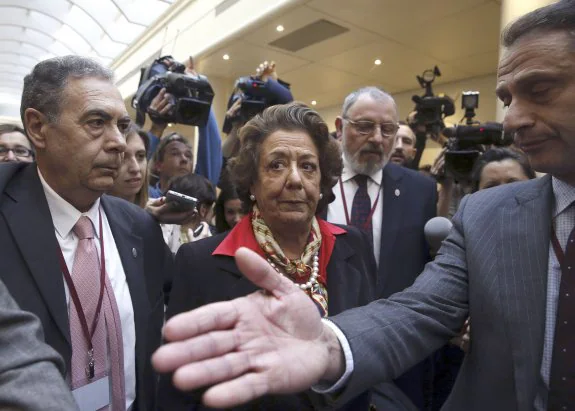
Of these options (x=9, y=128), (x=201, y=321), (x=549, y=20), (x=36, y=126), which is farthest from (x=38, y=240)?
(x=549, y=20)

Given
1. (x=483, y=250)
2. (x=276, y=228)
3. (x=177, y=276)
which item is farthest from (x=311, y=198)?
(x=483, y=250)

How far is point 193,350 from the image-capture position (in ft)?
2.71

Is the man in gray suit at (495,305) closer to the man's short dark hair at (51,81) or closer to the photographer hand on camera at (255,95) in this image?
the man's short dark hair at (51,81)

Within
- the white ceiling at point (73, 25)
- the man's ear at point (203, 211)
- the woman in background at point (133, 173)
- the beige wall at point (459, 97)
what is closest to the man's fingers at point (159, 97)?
the woman in background at point (133, 173)

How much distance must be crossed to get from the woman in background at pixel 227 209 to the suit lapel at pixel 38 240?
168cm

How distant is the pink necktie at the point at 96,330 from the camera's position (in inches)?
54.7

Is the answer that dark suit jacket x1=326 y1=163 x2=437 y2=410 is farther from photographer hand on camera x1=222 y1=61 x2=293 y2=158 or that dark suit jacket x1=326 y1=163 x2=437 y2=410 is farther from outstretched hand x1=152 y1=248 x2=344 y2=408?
outstretched hand x1=152 y1=248 x2=344 y2=408

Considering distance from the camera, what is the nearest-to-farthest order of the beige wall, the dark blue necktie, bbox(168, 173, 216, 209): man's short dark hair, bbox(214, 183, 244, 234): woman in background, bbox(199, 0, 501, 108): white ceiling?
the dark blue necktie → bbox(168, 173, 216, 209): man's short dark hair → bbox(214, 183, 244, 234): woman in background → bbox(199, 0, 501, 108): white ceiling → the beige wall

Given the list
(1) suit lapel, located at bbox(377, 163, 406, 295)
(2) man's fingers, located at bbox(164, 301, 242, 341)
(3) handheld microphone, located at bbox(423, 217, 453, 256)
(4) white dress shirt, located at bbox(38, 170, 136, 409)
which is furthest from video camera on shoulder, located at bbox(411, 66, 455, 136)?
(2) man's fingers, located at bbox(164, 301, 242, 341)

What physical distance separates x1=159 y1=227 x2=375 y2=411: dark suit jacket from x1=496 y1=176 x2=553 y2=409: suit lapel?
62 centimetres

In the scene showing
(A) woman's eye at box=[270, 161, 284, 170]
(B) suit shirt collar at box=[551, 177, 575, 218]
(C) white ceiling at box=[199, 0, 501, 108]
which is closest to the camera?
(B) suit shirt collar at box=[551, 177, 575, 218]

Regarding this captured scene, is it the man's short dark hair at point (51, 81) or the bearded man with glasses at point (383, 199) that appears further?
the bearded man with glasses at point (383, 199)

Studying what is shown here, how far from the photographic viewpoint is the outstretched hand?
0.80 meters

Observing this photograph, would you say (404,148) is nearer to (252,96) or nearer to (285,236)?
(252,96)
